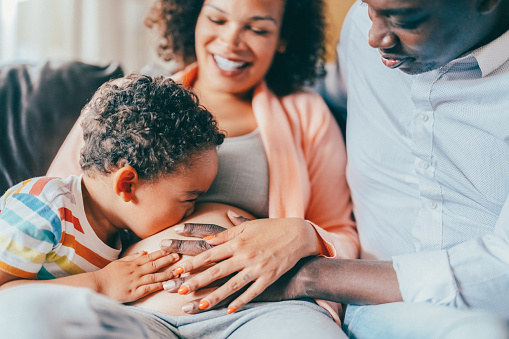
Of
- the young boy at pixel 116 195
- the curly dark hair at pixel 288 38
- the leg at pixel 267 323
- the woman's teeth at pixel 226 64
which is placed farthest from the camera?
the curly dark hair at pixel 288 38

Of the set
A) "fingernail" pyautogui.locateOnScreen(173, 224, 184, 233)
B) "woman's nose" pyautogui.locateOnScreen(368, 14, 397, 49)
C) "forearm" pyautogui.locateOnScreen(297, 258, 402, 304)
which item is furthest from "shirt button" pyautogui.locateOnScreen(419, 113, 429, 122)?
"fingernail" pyautogui.locateOnScreen(173, 224, 184, 233)

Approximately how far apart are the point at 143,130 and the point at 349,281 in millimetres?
554

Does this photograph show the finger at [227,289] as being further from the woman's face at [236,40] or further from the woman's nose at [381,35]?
the woman's face at [236,40]

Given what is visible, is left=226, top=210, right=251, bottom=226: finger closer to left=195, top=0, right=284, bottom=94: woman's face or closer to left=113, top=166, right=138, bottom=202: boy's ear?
left=113, top=166, right=138, bottom=202: boy's ear

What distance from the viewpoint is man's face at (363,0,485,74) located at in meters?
0.86

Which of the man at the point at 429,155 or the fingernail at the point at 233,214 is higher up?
the man at the point at 429,155

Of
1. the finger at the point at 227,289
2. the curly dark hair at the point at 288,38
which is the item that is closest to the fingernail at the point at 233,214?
the finger at the point at 227,289

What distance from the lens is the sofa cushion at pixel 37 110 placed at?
52.5 inches

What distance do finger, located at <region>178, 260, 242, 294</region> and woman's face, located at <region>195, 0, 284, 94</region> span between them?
64 centimetres

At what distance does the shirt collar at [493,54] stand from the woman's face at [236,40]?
646 millimetres

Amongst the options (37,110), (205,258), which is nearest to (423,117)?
(205,258)

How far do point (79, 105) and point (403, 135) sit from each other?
0.96 m

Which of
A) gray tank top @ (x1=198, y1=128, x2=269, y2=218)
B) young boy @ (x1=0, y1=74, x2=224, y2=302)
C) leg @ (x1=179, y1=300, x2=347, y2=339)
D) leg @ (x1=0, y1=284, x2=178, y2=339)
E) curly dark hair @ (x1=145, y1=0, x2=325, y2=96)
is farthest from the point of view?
curly dark hair @ (x1=145, y1=0, x2=325, y2=96)

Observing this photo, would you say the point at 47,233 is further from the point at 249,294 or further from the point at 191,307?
the point at 249,294
